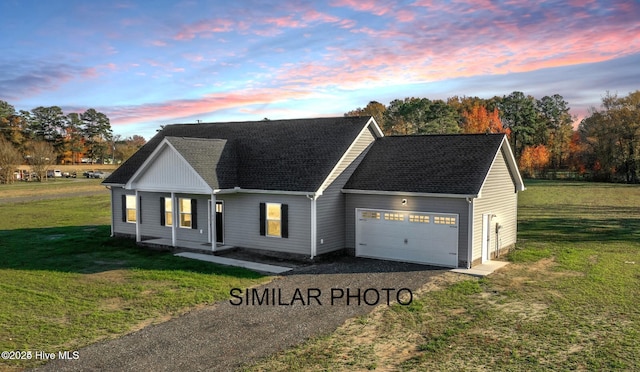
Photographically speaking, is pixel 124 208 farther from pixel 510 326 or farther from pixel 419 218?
pixel 510 326

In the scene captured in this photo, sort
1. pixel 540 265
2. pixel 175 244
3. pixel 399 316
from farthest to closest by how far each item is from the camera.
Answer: pixel 175 244
pixel 540 265
pixel 399 316

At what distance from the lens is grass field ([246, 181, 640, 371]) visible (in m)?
9.05

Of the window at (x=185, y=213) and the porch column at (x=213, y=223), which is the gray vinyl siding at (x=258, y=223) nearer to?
the porch column at (x=213, y=223)

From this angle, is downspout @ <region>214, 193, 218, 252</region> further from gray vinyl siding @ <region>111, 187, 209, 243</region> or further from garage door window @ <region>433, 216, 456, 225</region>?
garage door window @ <region>433, 216, 456, 225</region>

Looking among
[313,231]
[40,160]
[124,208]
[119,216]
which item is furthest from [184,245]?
[40,160]

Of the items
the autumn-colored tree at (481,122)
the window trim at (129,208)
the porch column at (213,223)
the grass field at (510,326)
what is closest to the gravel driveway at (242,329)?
the grass field at (510,326)

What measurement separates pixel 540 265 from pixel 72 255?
57.6ft

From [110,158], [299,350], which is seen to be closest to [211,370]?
[299,350]

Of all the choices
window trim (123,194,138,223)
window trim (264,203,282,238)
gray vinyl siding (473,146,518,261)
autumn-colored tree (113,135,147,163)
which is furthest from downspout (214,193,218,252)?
autumn-colored tree (113,135,147,163)

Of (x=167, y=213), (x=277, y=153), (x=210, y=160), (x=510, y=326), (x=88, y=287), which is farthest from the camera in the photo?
(x=167, y=213)

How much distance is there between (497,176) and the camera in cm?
1872

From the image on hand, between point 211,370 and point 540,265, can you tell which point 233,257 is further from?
point 540,265

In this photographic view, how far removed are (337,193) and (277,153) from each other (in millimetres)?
3593

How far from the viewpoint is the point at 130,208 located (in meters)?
23.4
